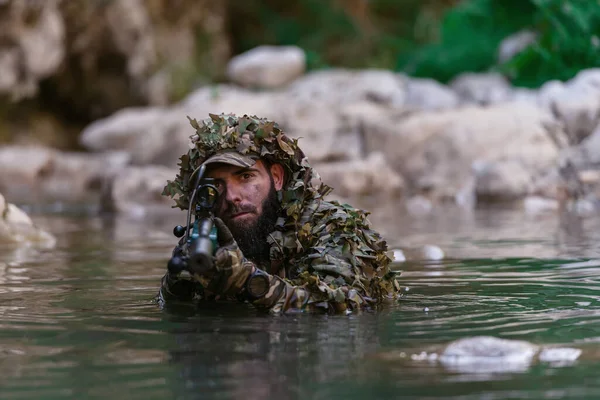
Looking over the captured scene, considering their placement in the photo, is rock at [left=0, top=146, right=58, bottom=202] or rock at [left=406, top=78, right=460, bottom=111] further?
rock at [left=0, top=146, right=58, bottom=202]

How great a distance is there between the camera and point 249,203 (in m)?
5.07

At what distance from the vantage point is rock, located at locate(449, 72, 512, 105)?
67.8ft

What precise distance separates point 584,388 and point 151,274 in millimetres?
4442

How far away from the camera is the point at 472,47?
2214cm

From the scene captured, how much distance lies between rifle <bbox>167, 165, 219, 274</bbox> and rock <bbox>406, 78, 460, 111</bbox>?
625 inches

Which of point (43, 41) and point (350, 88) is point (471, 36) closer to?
point (350, 88)

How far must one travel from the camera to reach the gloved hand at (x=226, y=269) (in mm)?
4375

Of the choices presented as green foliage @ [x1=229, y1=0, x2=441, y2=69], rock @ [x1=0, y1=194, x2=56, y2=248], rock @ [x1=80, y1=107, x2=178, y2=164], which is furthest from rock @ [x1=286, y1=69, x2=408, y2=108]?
rock @ [x1=0, y1=194, x2=56, y2=248]

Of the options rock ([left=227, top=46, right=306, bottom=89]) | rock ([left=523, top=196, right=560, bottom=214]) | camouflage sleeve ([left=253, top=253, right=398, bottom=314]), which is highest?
rock ([left=227, top=46, right=306, bottom=89])

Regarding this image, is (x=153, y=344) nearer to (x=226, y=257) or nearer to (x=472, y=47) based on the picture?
(x=226, y=257)

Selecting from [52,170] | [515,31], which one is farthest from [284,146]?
[52,170]

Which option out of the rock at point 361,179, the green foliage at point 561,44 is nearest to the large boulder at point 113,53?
the rock at point 361,179

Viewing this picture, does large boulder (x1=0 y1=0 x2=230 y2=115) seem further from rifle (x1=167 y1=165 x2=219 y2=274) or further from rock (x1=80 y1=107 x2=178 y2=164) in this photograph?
rifle (x1=167 y1=165 x2=219 y2=274)

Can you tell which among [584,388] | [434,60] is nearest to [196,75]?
[434,60]
